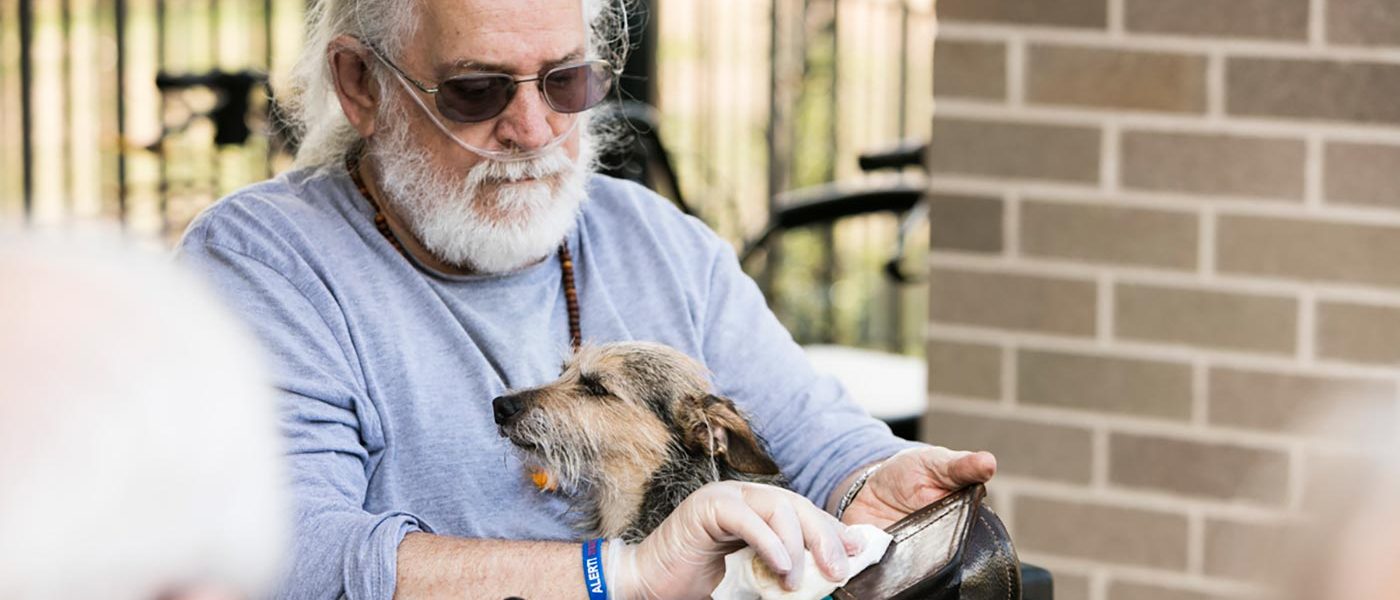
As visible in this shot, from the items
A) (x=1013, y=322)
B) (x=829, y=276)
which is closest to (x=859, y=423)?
(x=1013, y=322)

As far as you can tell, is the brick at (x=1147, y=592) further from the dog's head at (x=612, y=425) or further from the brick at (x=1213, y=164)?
the dog's head at (x=612, y=425)

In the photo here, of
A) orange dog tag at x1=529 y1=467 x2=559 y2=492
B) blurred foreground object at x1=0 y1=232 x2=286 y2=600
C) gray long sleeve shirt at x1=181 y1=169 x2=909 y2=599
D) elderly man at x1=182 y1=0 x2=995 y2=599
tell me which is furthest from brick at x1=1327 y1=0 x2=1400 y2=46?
blurred foreground object at x1=0 y1=232 x2=286 y2=600

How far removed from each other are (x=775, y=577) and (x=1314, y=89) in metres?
2.19

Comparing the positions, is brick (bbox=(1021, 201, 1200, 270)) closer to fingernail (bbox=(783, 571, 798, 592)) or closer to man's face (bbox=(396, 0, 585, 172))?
man's face (bbox=(396, 0, 585, 172))

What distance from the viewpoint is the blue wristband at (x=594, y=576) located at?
6.68 feet

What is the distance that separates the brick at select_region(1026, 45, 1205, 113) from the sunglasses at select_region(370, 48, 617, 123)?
5.39 ft

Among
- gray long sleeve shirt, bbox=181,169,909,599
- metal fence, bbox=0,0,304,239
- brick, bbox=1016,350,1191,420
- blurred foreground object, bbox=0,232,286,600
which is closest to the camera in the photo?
blurred foreground object, bbox=0,232,286,600

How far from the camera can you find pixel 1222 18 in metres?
3.61

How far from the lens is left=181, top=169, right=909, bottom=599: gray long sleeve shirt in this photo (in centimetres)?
213

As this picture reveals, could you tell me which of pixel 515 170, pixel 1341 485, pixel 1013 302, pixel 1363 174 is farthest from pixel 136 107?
pixel 1341 485

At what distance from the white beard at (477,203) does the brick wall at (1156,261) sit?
5.47 ft

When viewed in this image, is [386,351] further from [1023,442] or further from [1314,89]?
[1314,89]

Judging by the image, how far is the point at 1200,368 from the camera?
3711 millimetres

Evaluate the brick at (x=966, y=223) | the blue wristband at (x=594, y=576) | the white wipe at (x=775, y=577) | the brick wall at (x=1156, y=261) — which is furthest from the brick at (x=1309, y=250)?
the blue wristband at (x=594, y=576)
